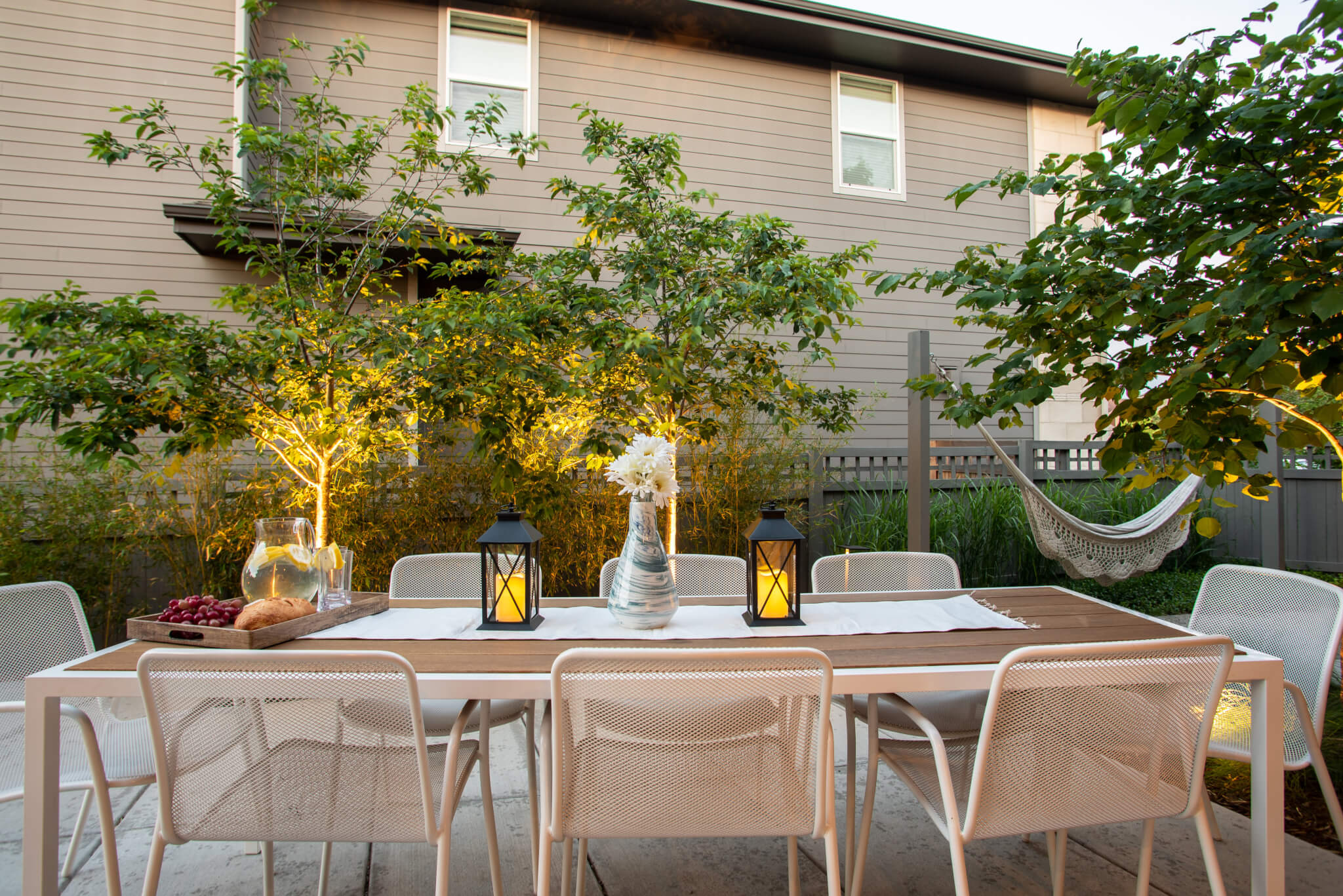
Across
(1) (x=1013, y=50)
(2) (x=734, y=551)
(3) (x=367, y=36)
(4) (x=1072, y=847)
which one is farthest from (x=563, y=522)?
(1) (x=1013, y=50)

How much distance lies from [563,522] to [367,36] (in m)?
3.69

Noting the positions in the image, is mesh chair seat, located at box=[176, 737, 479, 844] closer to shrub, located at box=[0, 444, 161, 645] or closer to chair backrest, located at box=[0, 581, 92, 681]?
chair backrest, located at box=[0, 581, 92, 681]

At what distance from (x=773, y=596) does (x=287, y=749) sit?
3.51ft

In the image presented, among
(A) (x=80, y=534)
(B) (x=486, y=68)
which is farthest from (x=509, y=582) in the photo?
(B) (x=486, y=68)

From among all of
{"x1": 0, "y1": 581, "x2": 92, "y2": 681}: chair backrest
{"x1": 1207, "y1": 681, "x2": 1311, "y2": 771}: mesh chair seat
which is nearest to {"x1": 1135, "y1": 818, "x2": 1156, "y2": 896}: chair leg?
{"x1": 1207, "y1": 681, "x2": 1311, "y2": 771}: mesh chair seat

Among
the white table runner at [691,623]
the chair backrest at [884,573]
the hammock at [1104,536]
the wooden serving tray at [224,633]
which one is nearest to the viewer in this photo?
the wooden serving tray at [224,633]

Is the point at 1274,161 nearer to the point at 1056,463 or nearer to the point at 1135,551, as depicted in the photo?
the point at 1135,551

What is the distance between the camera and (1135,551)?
4172mm

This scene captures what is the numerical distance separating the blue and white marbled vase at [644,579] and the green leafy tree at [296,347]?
4.51 ft

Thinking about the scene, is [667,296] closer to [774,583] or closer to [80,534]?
[774,583]

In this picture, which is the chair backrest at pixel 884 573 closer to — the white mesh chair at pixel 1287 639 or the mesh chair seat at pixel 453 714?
the white mesh chair at pixel 1287 639

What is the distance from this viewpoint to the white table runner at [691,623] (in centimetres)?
167

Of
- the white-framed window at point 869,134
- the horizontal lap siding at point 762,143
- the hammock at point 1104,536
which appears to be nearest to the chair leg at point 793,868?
the hammock at point 1104,536

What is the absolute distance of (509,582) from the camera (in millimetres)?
1762
